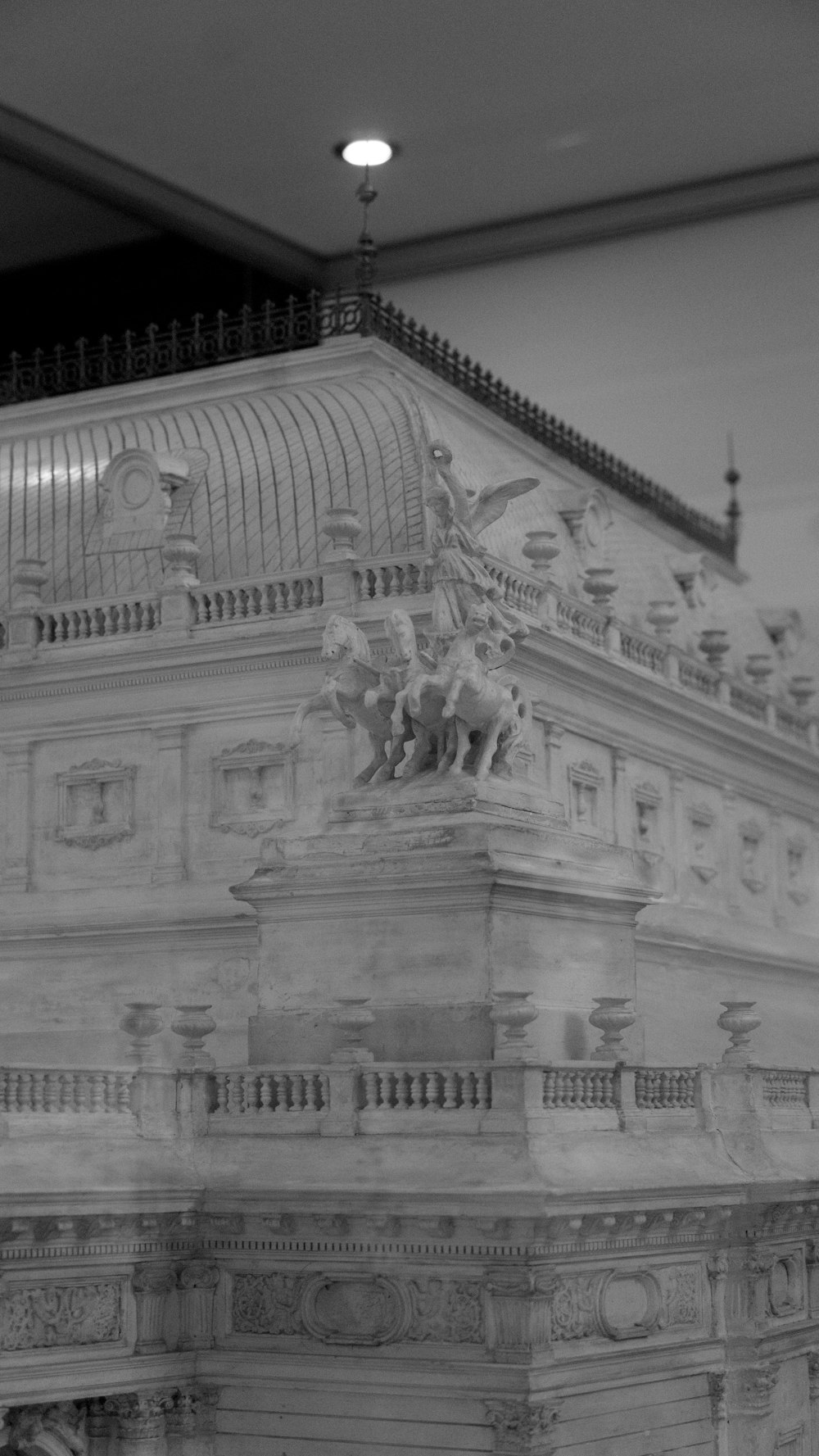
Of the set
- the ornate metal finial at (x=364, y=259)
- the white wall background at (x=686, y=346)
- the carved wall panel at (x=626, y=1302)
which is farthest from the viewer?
the ornate metal finial at (x=364, y=259)

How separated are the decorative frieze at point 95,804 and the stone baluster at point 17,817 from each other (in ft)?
1.44

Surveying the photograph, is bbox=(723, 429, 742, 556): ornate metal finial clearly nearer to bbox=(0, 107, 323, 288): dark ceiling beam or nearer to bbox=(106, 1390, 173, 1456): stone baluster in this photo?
bbox=(0, 107, 323, 288): dark ceiling beam

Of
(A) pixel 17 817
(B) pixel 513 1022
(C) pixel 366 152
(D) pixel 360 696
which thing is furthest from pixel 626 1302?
(C) pixel 366 152

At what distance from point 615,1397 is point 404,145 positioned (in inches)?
618

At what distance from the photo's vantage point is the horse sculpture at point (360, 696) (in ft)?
73.9

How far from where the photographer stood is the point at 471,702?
71.9ft

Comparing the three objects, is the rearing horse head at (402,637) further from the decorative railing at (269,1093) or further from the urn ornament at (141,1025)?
the decorative railing at (269,1093)

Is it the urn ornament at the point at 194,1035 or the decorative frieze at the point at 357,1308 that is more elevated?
the urn ornament at the point at 194,1035

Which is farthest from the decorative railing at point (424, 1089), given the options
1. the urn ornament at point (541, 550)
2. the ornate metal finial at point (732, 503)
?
the ornate metal finial at point (732, 503)

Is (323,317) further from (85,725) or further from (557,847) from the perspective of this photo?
(557,847)

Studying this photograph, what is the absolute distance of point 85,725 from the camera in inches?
1115

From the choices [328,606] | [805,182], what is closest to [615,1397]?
[328,606]

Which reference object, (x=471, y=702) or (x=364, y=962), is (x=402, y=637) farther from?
(x=364, y=962)

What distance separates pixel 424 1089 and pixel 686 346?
15165 millimetres
